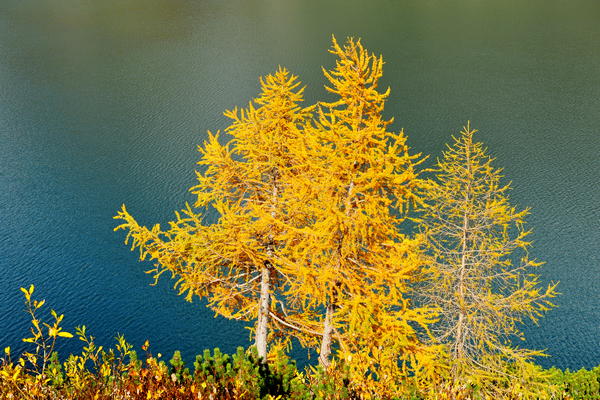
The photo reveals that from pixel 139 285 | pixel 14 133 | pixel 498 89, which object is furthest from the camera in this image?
pixel 498 89

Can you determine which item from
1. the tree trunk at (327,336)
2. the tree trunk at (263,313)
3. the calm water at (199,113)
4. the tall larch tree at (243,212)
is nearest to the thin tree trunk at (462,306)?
the tree trunk at (327,336)

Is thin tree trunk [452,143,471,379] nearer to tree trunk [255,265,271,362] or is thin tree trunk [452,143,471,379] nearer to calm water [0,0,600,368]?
tree trunk [255,265,271,362]

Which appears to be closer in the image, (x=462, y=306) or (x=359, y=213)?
(x=359, y=213)

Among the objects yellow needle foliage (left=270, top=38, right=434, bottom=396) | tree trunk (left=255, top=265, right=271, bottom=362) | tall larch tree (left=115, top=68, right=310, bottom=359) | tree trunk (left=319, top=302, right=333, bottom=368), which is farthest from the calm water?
yellow needle foliage (left=270, top=38, right=434, bottom=396)

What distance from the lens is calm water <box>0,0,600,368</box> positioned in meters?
23.6

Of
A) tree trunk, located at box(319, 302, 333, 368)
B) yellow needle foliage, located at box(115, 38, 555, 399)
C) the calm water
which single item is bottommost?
tree trunk, located at box(319, 302, 333, 368)

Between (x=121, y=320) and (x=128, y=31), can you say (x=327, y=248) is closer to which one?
(x=121, y=320)

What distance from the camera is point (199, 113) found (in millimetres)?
42812

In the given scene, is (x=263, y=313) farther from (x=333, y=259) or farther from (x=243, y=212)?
(x=333, y=259)

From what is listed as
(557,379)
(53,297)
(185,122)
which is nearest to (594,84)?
(185,122)

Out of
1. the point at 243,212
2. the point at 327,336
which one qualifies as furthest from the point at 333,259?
the point at 243,212

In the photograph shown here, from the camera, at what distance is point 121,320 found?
2264 centimetres

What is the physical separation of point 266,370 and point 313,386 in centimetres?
208

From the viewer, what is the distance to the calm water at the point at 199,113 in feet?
77.5
